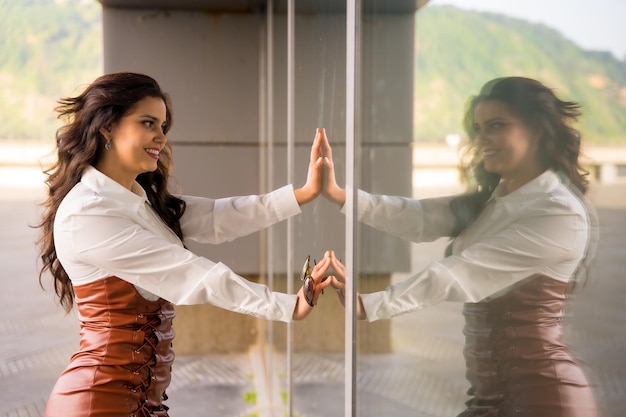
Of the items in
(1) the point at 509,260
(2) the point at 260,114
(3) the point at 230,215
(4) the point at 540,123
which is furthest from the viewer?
(2) the point at 260,114

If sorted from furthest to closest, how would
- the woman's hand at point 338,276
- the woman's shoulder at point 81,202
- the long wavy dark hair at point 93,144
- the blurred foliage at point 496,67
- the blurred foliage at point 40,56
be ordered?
the blurred foliage at point 40,56 → the long wavy dark hair at point 93,144 → the woman's shoulder at point 81,202 → the woman's hand at point 338,276 → the blurred foliage at point 496,67

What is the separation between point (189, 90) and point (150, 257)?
1.43 meters

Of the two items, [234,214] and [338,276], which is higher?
[234,214]

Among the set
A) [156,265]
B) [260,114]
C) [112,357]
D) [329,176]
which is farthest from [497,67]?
[260,114]

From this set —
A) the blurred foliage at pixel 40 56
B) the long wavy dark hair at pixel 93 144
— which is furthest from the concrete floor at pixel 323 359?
the long wavy dark hair at pixel 93 144

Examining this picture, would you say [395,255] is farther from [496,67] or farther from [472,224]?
[496,67]

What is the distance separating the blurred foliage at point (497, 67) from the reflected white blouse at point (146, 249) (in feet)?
2.78

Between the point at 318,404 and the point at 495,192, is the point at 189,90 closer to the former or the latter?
the point at 318,404

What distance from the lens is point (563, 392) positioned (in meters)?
0.71

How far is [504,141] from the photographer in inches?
30.7

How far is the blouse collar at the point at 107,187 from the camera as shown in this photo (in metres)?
2.02

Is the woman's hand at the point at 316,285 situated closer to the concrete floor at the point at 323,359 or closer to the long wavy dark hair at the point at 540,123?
the concrete floor at the point at 323,359

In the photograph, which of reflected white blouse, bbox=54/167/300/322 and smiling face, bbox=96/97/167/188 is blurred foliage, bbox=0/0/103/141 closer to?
smiling face, bbox=96/97/167/188

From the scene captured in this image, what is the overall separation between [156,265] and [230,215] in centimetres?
37
